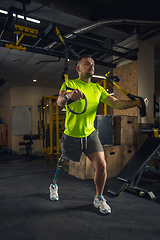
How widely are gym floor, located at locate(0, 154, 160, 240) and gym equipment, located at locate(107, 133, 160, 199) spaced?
109mm

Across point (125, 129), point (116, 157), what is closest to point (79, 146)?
point (116, 157)

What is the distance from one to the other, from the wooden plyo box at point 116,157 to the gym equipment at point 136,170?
0.78 m

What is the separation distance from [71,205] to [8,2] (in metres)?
3.00

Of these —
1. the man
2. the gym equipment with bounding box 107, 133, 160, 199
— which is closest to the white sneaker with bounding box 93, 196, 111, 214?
the man

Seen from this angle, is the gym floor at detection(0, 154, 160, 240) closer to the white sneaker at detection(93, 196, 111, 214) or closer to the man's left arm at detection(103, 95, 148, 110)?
the white sneaker at detection(93, 196, 111, 214)

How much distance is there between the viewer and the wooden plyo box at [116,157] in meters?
3.45

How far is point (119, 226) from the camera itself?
1700mm

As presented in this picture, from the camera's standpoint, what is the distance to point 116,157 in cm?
358

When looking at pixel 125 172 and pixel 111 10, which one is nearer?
pixel 125 172

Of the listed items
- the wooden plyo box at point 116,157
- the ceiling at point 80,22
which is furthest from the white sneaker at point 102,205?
the ceiling at point 80,22

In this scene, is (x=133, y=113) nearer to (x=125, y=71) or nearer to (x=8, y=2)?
(x=125, y=71)

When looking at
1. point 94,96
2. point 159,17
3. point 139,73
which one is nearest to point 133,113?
point 139,73

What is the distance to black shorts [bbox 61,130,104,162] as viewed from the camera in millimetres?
1950

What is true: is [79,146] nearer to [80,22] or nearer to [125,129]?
[125,129]
